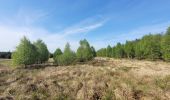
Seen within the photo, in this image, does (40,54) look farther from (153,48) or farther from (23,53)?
(153,48)

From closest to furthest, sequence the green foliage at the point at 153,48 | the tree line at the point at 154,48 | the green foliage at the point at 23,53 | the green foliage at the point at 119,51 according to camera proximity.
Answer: the green foliage at the point at 23,53 < the tree line at the point at 154,48 < the green foliage at the point at 153,48 < the green foliage at the point at 119,51

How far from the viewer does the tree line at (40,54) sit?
3700cm

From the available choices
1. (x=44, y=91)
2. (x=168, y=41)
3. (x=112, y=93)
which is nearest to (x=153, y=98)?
(x=112, y=93)

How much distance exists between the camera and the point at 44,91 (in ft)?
50.2

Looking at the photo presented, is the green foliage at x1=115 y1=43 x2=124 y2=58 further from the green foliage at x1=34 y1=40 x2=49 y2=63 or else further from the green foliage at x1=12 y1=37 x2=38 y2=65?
the green foliage at x1=12 y1=37 x2=38 y2=65

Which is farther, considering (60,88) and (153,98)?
(60,88)

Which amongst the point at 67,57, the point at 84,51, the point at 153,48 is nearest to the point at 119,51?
the point at 153,48

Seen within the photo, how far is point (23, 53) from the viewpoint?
3706 centimetres

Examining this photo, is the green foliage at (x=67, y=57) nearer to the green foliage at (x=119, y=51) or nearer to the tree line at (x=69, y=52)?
the tree line at (x=69, y=52)

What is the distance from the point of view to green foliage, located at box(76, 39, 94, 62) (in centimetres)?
5128

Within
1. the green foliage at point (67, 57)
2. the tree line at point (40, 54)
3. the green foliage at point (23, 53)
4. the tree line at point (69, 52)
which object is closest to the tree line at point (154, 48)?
the tree line at point (69, 52)

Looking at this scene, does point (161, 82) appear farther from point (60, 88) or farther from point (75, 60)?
point (75, 60)

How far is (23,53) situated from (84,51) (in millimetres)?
18519

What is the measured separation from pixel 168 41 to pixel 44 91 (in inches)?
1527
